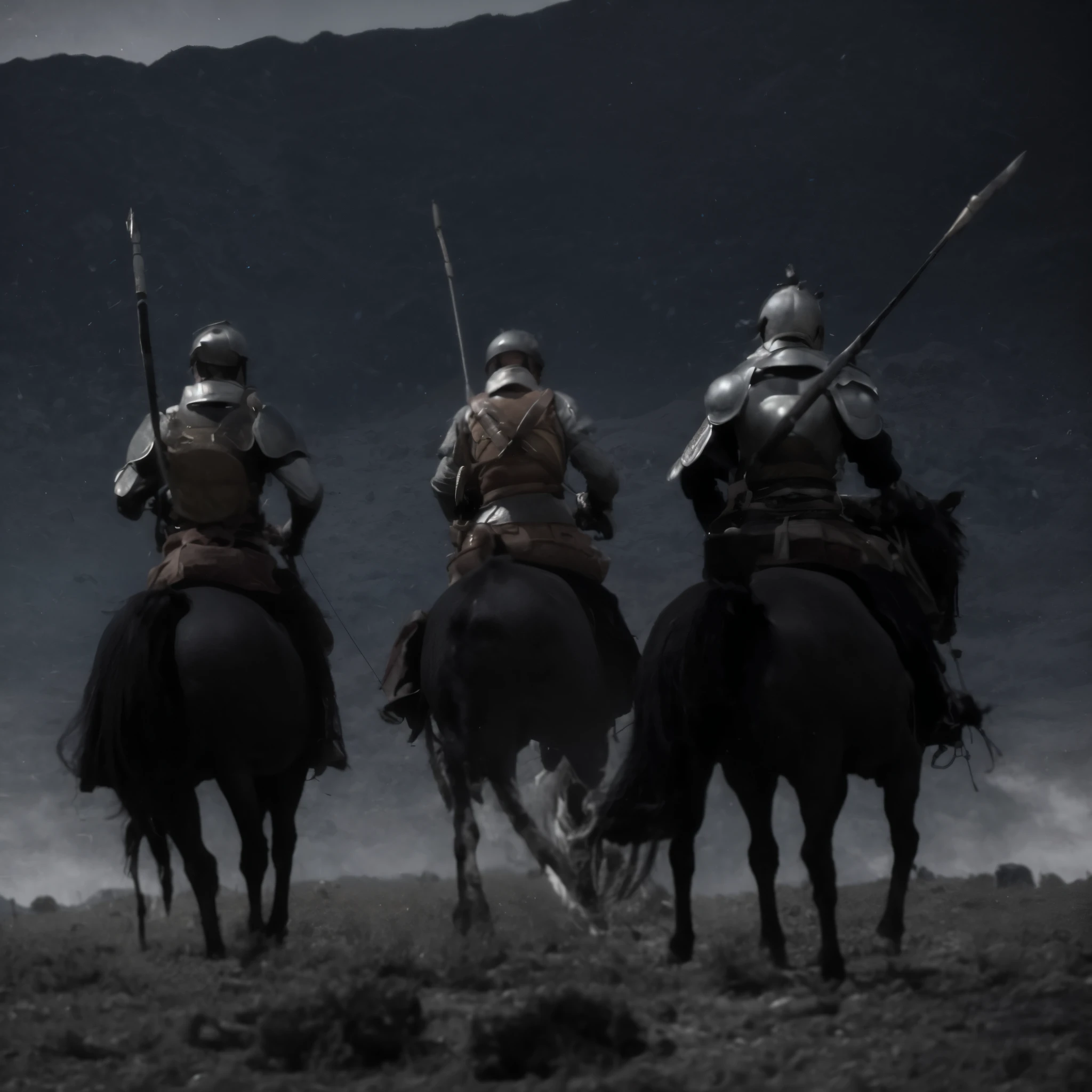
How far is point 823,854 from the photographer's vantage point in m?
4.83

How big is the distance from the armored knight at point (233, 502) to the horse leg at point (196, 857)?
30.2 inches

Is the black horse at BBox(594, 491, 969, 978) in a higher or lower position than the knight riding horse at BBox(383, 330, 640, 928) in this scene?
lower

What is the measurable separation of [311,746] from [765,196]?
22.1 meters

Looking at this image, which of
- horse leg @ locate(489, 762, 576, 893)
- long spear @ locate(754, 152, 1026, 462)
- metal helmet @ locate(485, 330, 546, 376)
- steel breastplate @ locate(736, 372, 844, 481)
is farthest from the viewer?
metal helmet @ locate(485, 330, 546, 376)

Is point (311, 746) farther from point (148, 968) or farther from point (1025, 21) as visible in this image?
point (1025, 21)

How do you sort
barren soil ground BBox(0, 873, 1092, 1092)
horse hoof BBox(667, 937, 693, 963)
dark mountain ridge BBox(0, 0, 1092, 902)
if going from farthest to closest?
dark mountain ridge BBox(0, 0, 1092, 902), horse hoof BBox(667, 937, 693, 963), barren soil ground BBox(0, 873, 1092, 1092)

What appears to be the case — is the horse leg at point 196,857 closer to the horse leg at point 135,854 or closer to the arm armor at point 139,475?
the horse leg at point 135,854

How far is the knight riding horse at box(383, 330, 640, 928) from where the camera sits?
20.2 ft

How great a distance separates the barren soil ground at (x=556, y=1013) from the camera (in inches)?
151

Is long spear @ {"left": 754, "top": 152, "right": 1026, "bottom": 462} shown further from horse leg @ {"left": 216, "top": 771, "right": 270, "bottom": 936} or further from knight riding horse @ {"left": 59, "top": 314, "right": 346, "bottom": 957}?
horse leg @ {"left": 216, "top": 771, "right": 270, "bottom": 936}

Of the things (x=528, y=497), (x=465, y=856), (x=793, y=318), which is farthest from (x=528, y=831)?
(x=793, y=318)

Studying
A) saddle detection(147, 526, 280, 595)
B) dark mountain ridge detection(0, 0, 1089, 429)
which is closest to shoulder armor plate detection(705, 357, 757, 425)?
saddle detection(147, 526, 280, 595)

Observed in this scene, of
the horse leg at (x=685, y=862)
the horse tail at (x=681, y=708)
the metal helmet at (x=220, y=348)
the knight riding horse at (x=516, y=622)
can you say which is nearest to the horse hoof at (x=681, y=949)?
the horse leg at (x=685, y=862)

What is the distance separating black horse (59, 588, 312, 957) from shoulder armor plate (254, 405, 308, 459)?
0.78 metres
